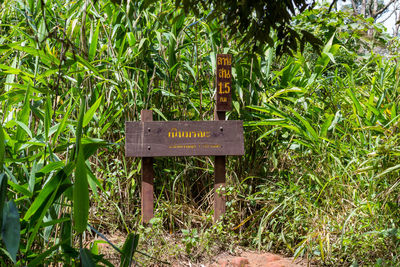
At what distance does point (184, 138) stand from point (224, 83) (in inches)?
18.9

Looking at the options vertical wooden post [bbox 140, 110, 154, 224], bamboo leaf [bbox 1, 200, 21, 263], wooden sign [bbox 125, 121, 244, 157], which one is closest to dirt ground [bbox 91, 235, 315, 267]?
vertical wooden post [bbox 140, 110, 154, 224]

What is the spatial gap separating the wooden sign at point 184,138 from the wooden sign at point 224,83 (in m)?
0.13

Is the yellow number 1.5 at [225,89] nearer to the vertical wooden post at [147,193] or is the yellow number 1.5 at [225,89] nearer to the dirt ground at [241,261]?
the vertical wooden post at [147,193]

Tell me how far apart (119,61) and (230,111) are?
0.90 m

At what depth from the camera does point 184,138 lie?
10.5 feet

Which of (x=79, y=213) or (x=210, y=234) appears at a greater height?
(x=79, y=213)

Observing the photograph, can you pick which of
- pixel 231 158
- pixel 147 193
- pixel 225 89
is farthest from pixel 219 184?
pixel 225 89

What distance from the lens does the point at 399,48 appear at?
424cm

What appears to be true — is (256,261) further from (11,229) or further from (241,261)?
(11,229)

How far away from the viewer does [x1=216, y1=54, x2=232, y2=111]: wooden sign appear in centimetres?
323

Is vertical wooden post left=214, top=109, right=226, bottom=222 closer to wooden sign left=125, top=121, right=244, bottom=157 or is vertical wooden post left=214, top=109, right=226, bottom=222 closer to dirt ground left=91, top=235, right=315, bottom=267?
wooden sign left=125, top=121, right=244, bottom=157

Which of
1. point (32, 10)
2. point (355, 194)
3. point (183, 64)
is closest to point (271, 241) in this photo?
point (355, 194)

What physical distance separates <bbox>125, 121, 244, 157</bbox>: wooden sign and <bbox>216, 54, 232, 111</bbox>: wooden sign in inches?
5.0

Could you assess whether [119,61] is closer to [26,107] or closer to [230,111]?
[230,111]
